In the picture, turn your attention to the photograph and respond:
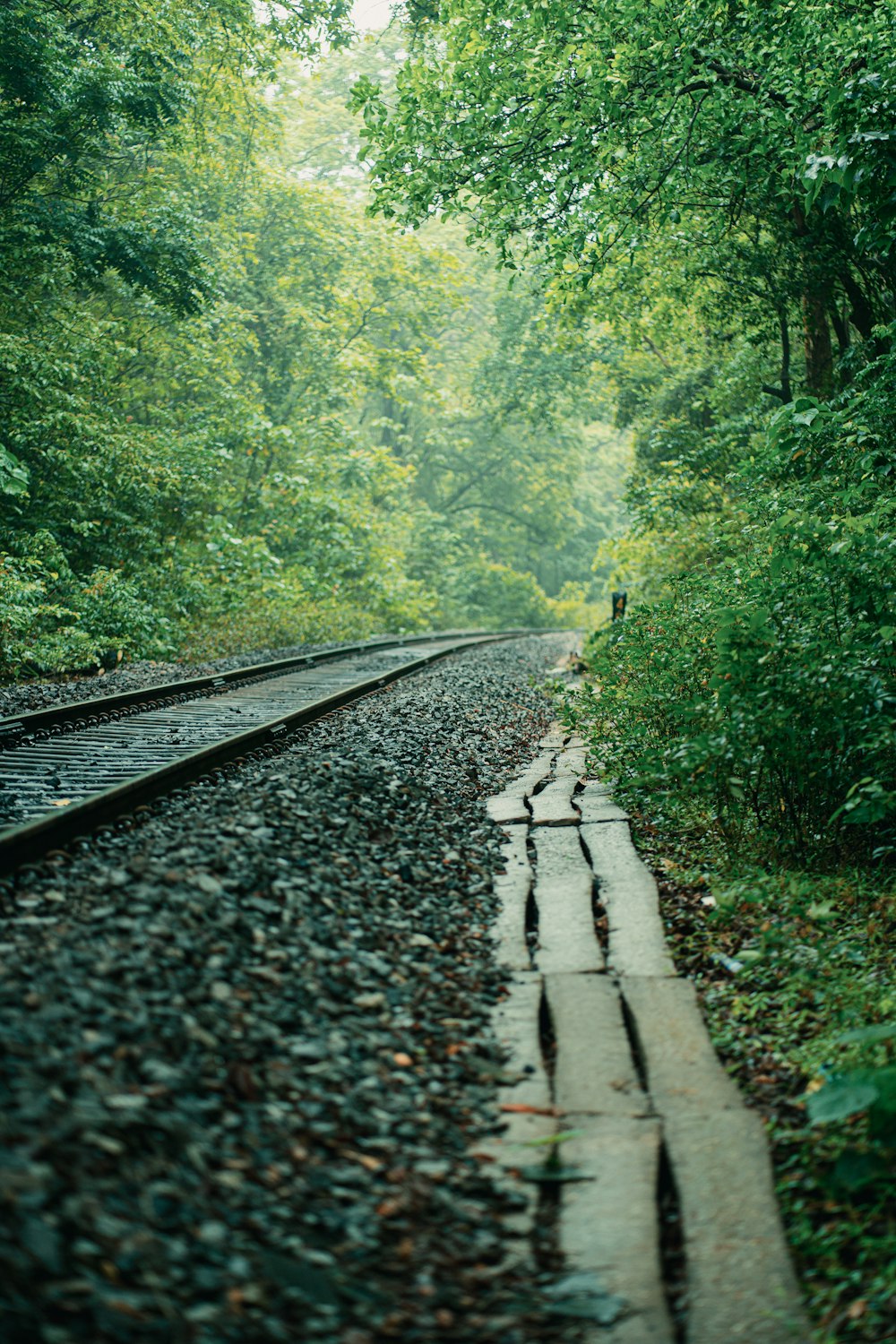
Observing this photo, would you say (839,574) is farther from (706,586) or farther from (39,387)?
(39,387)

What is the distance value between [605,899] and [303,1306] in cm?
302

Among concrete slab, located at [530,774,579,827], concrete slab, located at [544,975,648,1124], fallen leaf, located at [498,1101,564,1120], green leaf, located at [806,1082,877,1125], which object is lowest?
fallen leaf, located at [498,1101,564,1120]

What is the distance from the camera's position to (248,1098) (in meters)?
2.72

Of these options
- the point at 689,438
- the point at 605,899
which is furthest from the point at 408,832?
the point at 689,438

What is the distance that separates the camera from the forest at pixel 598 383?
16.3 feet

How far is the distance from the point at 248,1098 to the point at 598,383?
108ft

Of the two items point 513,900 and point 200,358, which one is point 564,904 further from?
point 200,358

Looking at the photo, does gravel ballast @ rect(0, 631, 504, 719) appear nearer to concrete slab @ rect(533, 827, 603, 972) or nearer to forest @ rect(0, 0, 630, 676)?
forest @ rect(0, 0, 630, 676)

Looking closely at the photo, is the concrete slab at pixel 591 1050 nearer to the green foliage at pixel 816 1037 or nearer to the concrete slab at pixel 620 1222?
the concrete slab at pixel 620 1222

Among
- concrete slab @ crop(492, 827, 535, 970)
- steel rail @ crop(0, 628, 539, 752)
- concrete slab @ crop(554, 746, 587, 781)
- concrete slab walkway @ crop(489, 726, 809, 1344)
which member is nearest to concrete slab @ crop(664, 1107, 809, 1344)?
concrete slab walkway @ crop(489, 726, 809, 1344)

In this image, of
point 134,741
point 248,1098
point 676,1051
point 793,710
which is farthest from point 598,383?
point 248,1098

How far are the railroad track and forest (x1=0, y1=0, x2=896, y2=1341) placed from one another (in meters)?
2.74

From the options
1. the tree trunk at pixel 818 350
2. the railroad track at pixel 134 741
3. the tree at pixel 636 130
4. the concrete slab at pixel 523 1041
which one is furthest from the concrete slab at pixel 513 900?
the tree trunk at pixel 818 350

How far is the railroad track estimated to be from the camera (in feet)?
15.8
